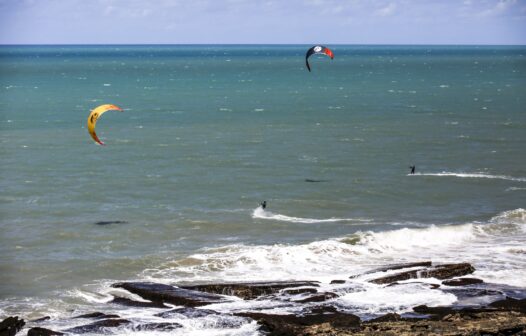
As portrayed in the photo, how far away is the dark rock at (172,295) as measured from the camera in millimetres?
28812

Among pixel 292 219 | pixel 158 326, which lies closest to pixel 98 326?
pixel 158 326

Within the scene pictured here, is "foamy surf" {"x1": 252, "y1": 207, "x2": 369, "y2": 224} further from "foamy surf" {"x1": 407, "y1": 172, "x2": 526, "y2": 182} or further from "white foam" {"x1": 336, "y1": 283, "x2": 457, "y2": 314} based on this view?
"white foam" {"x1": 336, "y1": 283, "x2": 457, "y2": 314}

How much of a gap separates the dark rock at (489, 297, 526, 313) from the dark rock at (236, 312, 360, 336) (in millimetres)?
4835

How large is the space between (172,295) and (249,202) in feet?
62.8

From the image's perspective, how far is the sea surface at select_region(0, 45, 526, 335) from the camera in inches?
1344

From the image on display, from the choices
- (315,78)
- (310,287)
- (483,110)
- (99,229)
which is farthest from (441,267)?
(315,78)

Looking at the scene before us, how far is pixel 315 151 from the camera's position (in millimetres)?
65875

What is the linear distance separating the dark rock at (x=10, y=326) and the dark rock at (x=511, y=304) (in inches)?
575

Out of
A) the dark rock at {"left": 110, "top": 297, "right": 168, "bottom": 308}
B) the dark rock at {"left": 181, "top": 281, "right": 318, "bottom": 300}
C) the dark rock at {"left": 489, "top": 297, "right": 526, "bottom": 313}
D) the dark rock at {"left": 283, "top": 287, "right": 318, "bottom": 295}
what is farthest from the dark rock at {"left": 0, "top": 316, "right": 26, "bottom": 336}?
the dark rock at {"left": 489, "top": 297, "right": 526, "bottom": 313}

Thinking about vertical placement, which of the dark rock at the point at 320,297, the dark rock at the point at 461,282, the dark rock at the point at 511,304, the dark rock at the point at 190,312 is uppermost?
the dark rock at the point at 461,282

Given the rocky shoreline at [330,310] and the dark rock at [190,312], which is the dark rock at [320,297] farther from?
the dark rock at [190,312]

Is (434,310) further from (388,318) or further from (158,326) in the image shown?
(158,326)

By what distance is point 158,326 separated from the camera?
1037 inches

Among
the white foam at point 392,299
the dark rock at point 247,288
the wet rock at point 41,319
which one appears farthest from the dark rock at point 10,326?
the white foam at point 392,299
